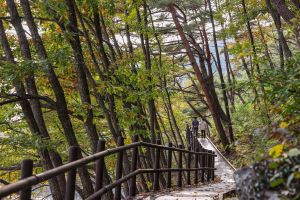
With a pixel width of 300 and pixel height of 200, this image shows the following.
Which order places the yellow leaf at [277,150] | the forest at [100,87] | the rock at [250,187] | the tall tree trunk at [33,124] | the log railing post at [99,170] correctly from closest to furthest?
the yellow leaf at [277,150] < the rock at [250,187] < the forest at [100,87] < the log railing post at [99,170] < the tall tree trunk at [33,124]

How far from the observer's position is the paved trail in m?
7.92

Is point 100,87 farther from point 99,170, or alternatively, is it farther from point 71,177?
point 71,177

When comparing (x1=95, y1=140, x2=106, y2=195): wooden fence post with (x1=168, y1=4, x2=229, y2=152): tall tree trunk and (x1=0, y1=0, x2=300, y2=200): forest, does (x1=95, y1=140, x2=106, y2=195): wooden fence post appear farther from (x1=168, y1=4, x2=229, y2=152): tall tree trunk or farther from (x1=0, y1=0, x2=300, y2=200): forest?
(x1=168, y1=4, x2=229, y2=152): tall tree trunk

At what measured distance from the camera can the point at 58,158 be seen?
407 inches

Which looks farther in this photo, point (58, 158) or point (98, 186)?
point (58, 158)

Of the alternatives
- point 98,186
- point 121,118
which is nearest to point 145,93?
point 121,118

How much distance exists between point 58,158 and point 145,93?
3.15 metres

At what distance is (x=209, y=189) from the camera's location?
35.8 feet

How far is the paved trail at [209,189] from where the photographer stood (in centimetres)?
792

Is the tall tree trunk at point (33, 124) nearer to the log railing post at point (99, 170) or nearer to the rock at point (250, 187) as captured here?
the log railing post at point (99, 170)

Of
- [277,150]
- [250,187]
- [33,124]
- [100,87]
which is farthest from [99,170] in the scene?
[33,124]

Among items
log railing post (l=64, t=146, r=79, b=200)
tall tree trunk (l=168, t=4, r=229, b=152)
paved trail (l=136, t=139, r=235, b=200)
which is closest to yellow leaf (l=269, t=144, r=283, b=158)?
log railing post (l=64, t=146, r=79, b=200)

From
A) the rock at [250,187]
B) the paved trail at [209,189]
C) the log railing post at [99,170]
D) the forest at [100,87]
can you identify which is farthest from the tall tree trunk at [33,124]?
the rock at [250,187]

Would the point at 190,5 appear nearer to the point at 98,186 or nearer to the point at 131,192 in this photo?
the point at 131,192
